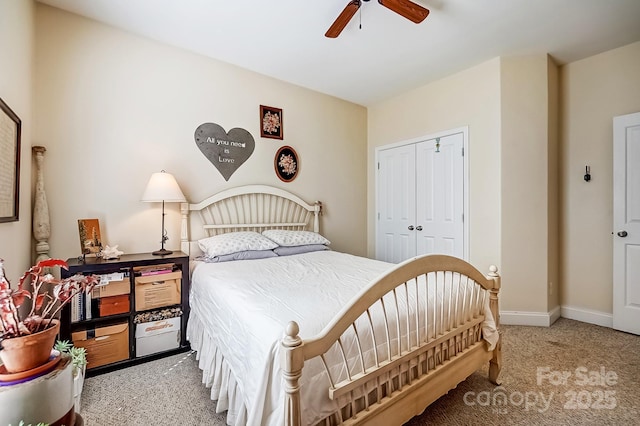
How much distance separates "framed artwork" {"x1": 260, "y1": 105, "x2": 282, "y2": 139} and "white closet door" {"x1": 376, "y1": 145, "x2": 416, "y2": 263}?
5.21ft

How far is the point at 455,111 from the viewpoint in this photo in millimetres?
3375

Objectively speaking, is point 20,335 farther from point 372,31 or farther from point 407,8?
point 372,31

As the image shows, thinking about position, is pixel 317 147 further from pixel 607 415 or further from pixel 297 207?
pixel 607 415

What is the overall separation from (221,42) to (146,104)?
91 centimetres

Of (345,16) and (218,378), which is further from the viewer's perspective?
(345,16)

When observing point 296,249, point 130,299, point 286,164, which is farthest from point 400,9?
point 130,299

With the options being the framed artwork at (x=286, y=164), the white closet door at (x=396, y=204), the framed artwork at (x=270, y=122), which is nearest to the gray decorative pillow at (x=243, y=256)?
the framed artwork at (x=286, y=164)

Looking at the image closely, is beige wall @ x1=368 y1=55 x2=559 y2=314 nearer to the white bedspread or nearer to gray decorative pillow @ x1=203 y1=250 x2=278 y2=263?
the white bedspread

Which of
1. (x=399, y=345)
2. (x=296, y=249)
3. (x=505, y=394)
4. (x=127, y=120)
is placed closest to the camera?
(x=399, y=345)

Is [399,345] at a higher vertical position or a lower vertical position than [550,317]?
higher

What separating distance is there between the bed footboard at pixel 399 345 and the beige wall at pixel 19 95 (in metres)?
1.88

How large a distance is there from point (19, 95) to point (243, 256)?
190 cm

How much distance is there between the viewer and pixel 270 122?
345 centimetres

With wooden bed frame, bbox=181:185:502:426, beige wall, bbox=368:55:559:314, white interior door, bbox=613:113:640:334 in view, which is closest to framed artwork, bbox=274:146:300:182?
beige wall, bbox=368:55:559:314
